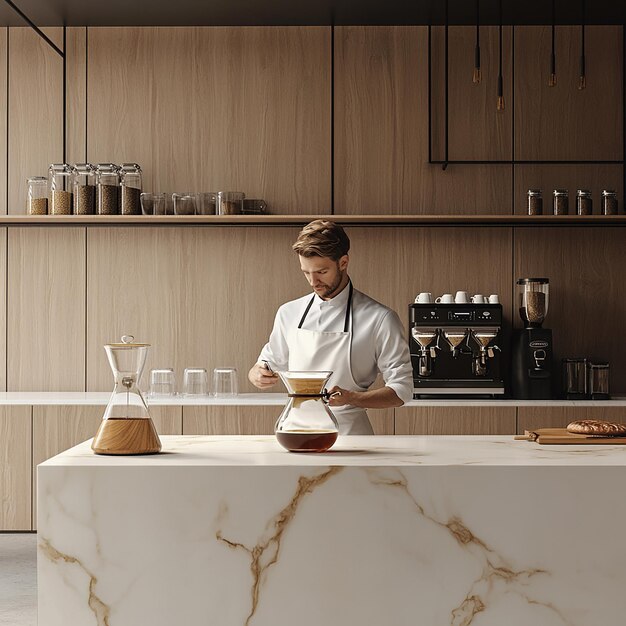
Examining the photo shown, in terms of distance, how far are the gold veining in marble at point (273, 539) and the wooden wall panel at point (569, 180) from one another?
3045 millimetres

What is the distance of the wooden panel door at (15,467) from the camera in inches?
158

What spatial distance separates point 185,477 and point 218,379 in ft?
8.06

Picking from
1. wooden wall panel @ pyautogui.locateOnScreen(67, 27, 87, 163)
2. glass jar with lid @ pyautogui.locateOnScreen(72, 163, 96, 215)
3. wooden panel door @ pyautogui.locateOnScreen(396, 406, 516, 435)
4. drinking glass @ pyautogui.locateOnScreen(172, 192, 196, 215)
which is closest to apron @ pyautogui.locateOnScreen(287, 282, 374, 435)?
wooden panel door @ pyautogui.locateOnScreen(396, 406, 516, 435)

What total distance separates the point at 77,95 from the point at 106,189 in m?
0.67

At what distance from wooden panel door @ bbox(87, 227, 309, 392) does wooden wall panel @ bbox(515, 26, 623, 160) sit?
1403 millimetres

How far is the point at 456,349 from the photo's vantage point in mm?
4098

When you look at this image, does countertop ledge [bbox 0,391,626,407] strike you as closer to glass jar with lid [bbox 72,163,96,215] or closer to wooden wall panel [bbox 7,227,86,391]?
wooden wall panel [bbox 7,227,86,391]

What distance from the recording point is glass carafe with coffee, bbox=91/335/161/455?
75.2 inches

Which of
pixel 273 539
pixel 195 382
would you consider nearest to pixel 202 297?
pixel 195 382

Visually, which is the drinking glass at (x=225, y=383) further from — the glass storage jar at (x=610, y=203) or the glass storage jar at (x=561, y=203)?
the glass storage jar at (x=610, y=203)

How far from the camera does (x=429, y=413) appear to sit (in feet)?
13.0

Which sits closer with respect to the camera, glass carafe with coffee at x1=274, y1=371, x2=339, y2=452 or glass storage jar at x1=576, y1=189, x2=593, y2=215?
glass carafe with coffee at x1=274, y1=371, x2=339, y2=452

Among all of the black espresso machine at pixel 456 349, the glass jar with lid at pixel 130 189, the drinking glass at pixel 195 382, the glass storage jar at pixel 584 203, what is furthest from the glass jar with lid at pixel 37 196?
the glass storage jar at pixel 584 203

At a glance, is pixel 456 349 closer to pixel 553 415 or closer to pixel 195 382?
pixel 553 415
